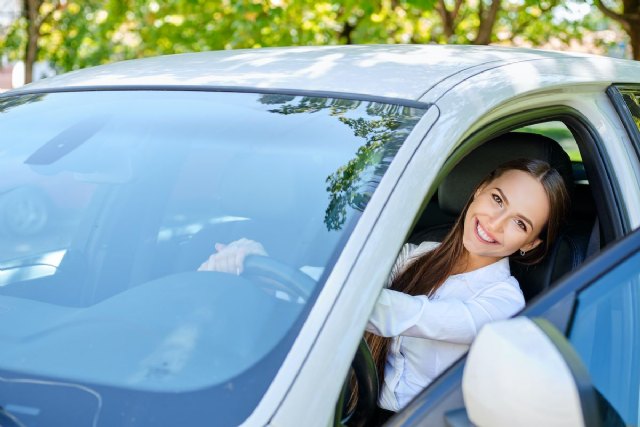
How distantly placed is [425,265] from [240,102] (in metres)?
0.76

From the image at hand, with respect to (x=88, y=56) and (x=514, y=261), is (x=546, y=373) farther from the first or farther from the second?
(x=88, y=56)

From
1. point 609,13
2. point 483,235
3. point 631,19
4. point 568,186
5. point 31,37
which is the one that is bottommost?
point 31,37

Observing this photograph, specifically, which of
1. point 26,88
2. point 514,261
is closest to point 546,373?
point 514,261

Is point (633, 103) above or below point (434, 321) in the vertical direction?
above

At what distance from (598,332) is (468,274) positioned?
31.2 inches

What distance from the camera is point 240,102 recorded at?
2.11 metres

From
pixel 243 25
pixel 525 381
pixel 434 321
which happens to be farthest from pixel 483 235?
pixel 243 25

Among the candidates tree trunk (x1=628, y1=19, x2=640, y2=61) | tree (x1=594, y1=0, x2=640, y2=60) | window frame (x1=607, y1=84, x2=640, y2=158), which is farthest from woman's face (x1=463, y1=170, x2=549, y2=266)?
tree trunk (x1=628, y1=19, x2=640, y2=61)

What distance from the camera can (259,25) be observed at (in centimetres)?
880

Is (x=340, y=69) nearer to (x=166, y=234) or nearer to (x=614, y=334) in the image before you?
(x=166, y=234)

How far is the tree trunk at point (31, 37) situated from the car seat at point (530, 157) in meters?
8.46

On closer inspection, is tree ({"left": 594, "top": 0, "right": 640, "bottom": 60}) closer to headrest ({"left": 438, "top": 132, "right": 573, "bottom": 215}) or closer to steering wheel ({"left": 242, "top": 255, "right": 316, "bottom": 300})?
headrest ({"left": 438, "top": 132, "right": 573, "bottom": 215})

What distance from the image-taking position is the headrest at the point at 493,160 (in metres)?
2.80

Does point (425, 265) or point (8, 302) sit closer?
point (8, 302)
